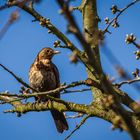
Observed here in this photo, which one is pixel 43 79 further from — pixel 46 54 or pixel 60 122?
pixel 46 54

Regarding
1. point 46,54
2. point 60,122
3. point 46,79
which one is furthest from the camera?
point 46,54

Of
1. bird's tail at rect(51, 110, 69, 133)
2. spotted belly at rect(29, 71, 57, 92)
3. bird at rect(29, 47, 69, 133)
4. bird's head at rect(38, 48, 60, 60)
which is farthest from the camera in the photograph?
bird's head at rect(38, 48, 60, 60)

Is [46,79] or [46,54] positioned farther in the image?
[46,54]

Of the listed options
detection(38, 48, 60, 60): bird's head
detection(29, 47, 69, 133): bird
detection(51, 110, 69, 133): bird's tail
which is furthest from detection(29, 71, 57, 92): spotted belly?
detection(38, 48, 60, 60): bird's head

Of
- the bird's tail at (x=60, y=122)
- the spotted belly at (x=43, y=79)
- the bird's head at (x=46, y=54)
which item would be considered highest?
the bird's head at (x=46, y=54)

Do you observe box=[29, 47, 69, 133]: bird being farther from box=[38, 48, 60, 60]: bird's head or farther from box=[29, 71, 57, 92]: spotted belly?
box=[38, 48, 60, 60]: bird's head

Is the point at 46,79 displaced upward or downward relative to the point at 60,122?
upward

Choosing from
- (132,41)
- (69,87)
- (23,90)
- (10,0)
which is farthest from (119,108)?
(23,90)

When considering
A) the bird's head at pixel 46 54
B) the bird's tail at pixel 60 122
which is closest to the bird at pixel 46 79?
the bird's tail at pixel 60 122

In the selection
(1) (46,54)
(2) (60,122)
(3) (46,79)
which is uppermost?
(1) (46,54)

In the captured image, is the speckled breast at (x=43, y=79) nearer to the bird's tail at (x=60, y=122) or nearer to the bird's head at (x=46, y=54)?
the bird's tail at (x=60, y=122)

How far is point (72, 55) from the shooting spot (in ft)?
6.35

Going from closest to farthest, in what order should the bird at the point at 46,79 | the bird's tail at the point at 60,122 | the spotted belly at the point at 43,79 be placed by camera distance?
1. the bird's tail at the point at 60,122
2. the bird at the point at 46,79
3. the spotted belly at the point at 43,79

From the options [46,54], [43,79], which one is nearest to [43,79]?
[43,79]
